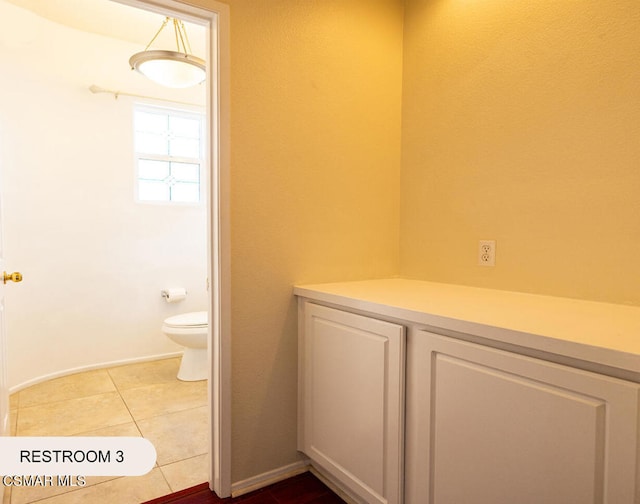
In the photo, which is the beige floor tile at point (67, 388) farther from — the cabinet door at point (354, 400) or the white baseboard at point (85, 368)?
the cabinet door at point (354, 400)

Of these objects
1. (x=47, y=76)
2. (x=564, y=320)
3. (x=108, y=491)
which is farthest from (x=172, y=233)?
(x=564, y=320)

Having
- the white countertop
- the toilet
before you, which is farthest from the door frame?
the toilet

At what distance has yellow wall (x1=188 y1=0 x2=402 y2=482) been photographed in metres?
1.74

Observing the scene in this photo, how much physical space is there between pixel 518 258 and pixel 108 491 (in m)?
1.91

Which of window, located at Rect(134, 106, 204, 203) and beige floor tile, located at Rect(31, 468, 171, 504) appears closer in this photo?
beige floor tile, located at Rect(31, 468, 171, 504)

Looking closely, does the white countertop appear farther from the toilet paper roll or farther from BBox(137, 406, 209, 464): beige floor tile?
the toilet paper roll

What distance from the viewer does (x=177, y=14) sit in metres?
1.58

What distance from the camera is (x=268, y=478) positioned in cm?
184

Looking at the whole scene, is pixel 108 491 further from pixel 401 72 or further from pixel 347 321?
pixel 401 72

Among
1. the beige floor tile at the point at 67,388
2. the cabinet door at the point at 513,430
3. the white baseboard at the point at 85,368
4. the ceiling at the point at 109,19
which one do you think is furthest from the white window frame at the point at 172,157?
the cabinet door at the point at 513,430

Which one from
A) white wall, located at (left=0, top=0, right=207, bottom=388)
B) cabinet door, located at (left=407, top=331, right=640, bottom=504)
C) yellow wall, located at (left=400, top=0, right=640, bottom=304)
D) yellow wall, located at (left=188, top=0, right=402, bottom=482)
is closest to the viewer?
cabinet door, located at (left=407, top=331, right=640, bottom=504)

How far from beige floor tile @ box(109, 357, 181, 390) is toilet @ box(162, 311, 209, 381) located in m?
0.14

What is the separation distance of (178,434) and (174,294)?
4.81 feet

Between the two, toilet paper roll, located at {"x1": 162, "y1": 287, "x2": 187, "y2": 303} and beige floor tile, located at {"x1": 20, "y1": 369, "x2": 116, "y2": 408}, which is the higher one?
toilet paper roll, located at {"x1": 162, "y1": 287, "x2": 187, "y2": 303}
